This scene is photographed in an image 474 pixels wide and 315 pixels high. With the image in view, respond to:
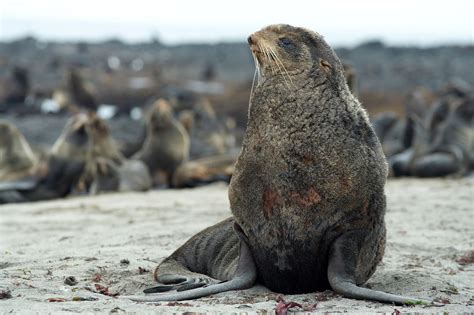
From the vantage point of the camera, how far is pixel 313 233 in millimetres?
4098

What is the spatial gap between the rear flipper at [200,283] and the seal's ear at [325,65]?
898mm

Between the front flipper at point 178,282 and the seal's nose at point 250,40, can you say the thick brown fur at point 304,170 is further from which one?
the front flipper at point 178,282

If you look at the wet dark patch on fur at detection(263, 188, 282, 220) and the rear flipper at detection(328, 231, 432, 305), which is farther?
the wet dark patch on fur at detection(263, 188, 282, 220)

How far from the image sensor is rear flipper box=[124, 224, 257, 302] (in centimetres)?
403

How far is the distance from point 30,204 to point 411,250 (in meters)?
5.82

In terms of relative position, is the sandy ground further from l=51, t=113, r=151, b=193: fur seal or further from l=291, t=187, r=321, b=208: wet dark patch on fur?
l=51, t=113, r=151, b=193: fur seal

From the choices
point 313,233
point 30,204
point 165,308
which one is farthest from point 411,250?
point 30,204

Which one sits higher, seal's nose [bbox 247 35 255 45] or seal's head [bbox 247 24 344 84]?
seal's nose [bbox 247 35 255 45]

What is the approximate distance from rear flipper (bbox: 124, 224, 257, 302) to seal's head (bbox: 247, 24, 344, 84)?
0.83m

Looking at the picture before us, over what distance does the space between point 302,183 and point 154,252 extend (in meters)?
1.69

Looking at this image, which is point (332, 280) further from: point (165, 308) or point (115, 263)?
point (115, 263)

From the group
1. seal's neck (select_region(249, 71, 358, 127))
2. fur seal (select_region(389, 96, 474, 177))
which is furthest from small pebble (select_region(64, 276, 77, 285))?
fur seal (select_region(389, 96, 474, 177))

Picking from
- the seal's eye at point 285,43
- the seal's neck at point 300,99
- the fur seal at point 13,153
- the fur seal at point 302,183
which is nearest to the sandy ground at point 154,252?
the fur seal at point 302,183

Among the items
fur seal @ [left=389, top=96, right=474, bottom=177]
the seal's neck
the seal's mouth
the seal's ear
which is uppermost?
the seal's mouth
